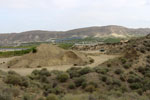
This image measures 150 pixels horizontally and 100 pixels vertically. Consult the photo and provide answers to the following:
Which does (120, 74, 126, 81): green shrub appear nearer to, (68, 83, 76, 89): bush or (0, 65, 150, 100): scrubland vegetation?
(0, 65, 150, 100): scrubland vegetation

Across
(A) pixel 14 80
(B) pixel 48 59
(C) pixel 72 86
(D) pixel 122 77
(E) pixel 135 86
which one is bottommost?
(E) pixel 135 86

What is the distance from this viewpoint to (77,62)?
112ft

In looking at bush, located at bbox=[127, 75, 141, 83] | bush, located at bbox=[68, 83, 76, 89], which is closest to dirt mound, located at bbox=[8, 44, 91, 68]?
bush, located at bbox=[127, 75, 141, 83]

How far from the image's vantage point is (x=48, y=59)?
111 feet

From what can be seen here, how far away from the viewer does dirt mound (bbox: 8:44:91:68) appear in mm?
32562

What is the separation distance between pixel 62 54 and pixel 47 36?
6315 inches

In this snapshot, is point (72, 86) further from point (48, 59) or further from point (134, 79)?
point (48, 59)

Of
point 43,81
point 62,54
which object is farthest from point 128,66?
point 62,54

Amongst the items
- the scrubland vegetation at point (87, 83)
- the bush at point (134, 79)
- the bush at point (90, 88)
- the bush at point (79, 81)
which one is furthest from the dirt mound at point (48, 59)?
the bush at point (90, 88)

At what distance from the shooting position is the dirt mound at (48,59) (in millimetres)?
32562

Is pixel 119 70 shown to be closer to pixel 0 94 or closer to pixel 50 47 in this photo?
pixel 0 94

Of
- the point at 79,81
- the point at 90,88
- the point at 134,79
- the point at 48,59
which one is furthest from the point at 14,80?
the point at 48,59

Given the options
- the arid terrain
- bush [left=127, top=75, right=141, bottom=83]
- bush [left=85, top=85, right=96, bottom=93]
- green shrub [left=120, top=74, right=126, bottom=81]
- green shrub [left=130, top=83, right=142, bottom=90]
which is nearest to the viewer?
the arid terrain

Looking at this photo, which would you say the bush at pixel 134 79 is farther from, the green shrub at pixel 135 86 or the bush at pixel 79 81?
the bush at pixel 79 81
